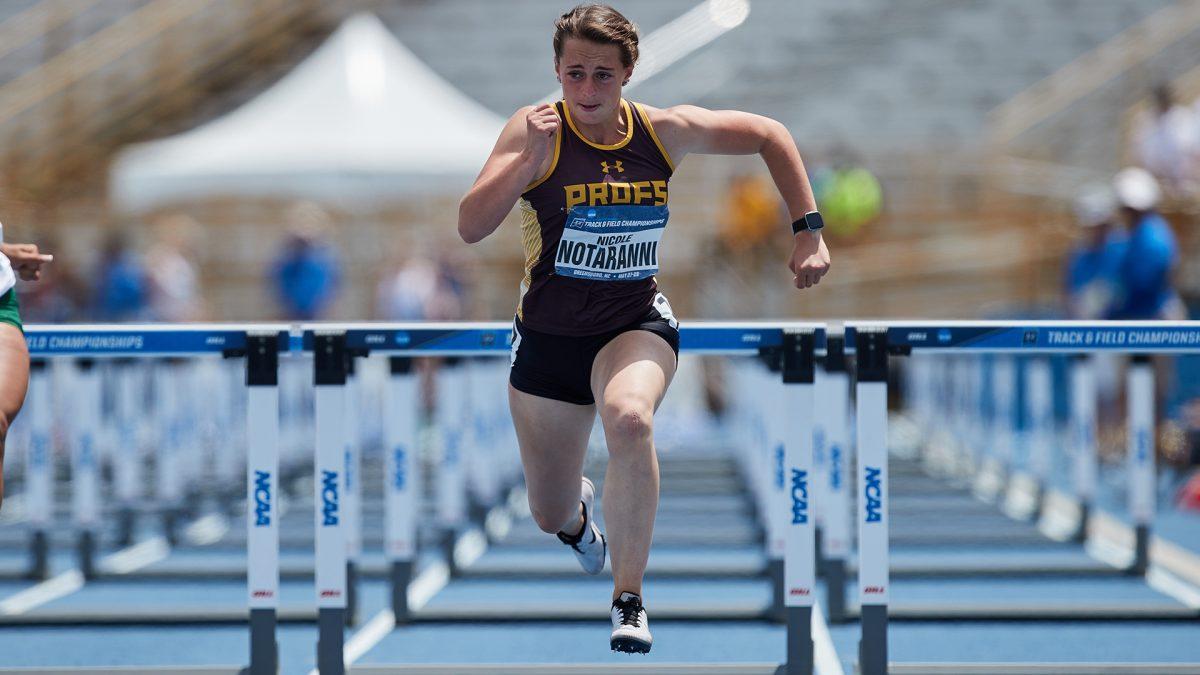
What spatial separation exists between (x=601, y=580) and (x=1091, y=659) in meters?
2.95

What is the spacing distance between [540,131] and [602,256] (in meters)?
0.49

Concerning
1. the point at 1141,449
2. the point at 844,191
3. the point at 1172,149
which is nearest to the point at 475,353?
the point at 1141,449

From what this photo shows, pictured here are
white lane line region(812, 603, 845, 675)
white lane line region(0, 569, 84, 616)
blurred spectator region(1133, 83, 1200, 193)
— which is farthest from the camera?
blurred spectator region(1133, 83, 1200, 193)

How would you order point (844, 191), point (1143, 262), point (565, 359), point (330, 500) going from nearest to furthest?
point (565, 359) → point (330, 500) → point (1143, 262) → point (844, 191)

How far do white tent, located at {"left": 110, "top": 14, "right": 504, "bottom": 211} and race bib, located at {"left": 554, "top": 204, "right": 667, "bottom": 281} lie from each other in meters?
10.0

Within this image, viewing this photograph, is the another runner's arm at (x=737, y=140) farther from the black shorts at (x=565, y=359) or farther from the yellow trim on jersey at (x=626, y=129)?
the black shorts at (x=565, y=359)

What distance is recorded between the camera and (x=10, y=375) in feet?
14.7

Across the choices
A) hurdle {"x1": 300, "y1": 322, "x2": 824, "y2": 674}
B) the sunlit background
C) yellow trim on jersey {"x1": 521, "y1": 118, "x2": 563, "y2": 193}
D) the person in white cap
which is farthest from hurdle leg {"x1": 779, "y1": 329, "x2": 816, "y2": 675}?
the sunlit background

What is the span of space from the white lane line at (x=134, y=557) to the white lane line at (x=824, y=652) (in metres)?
3.68

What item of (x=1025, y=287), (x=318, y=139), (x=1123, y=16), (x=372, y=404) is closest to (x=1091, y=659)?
(x=372, y=404)

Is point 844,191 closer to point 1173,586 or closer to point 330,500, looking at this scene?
point 1173,586

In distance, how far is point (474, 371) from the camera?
30.4ft

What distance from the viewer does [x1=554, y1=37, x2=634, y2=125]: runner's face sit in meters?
4.43

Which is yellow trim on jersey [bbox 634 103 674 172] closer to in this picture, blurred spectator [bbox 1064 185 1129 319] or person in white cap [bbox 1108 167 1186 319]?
person in white cap [bbox 1108 167 1186 319]
